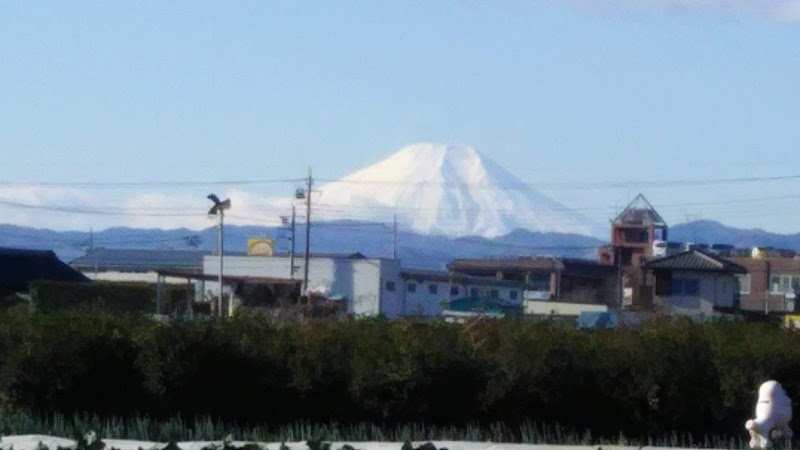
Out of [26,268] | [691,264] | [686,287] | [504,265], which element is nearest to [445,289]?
[686,287]

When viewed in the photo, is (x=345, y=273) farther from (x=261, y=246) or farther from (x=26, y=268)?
(x=26, y=268)

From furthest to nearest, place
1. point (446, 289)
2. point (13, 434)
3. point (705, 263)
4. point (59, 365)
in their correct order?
point (446, 289) → point (705, 263) → point (59, 365) → point (13, 434)

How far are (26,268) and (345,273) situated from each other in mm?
27479

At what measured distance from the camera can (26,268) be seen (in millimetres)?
58281

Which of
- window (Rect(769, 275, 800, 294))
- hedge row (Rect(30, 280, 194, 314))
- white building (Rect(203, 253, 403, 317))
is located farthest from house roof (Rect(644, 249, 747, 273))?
window (Rect(769, 275, 800, 294))

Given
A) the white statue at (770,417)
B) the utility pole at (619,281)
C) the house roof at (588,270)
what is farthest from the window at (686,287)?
the white statue at (770,417)

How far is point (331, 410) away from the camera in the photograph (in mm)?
23109

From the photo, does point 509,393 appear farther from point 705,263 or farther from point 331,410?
point 705,263

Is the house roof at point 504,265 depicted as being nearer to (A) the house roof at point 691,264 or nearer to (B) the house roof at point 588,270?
(B) the house roof at point 588,270

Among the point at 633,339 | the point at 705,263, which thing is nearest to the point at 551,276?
the point at 705,263

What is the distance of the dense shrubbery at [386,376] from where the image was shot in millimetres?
22938

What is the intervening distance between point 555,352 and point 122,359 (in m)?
6.08

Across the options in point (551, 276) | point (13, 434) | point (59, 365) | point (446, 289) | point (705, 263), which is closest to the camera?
point (13, 434)

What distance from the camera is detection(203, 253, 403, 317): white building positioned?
265 ft
